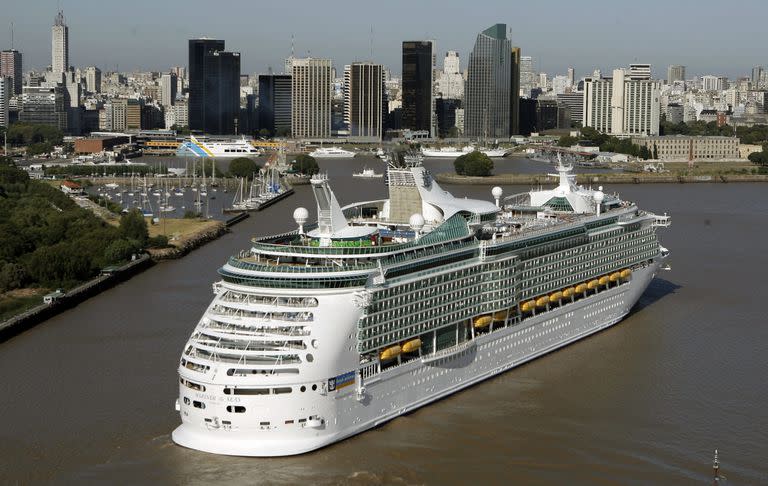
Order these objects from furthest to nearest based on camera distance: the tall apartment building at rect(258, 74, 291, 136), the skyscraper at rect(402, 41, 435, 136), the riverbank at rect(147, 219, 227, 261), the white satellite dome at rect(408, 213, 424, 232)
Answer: the tall apartment building at rect(258, 74, 291, 136) → the skyscraper at rect(402, 41, 435, 136) → the riverbank at rect(147, 219, 227, 261) → the white satellite dome at rect(408, 213, 424, 232)

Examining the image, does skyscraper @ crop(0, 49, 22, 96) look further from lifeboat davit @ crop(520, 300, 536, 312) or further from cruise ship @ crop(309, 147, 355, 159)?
lifeboat davit @ crop(520, 300, 536, 312)

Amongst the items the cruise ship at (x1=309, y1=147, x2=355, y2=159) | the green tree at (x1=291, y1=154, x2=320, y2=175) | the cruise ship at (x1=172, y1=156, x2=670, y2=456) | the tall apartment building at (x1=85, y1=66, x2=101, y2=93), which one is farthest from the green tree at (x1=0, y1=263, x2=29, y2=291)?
the tall apartment building at (x1=85, y1=66, x2=101, y2=93)

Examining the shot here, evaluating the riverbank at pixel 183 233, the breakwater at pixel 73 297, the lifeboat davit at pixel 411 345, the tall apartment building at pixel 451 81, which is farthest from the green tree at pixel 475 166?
the tall apartment building at pixel 451 81

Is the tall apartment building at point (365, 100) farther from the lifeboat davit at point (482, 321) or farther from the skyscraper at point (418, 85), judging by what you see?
the lifeboat davit at point (482, 321)

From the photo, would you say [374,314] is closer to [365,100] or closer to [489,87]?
[365,100]

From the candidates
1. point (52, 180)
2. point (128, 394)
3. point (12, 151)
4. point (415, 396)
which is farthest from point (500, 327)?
point (12, 151)
